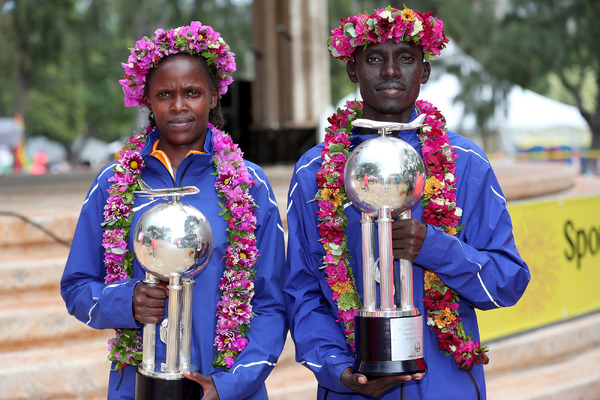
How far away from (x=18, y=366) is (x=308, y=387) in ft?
5.78

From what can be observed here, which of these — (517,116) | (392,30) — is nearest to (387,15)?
(392,30)

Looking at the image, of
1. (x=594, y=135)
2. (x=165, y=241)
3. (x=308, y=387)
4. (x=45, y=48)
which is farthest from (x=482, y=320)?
(x=594, y=135)

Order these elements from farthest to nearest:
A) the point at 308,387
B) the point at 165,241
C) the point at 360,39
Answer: the point at 308,387, the point at 360,39, the point at 165,241

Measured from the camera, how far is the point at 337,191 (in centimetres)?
286

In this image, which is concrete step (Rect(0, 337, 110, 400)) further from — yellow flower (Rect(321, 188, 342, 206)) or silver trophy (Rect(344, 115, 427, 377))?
silver trophy (Rect(344, 115, 427, 377))

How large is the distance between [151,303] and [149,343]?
128 mm

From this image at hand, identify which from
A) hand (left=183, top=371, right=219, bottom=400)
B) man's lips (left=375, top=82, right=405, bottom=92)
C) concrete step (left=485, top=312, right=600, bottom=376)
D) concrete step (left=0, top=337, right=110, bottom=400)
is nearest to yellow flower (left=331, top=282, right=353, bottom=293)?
hand (left=183, top=371, right=219, bottom=400)

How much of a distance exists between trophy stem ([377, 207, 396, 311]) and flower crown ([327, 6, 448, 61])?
707 millimetres

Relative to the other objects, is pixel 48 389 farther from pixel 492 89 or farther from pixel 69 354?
pixel 492 89

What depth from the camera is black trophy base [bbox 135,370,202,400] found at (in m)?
2.44

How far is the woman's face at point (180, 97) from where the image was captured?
2.90 metres

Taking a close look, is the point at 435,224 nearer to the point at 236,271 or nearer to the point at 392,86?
the point at 392,86

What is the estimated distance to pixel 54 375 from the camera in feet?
15.9

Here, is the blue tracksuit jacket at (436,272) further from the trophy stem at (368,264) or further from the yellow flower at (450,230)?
the trophy stem at (368,264)
